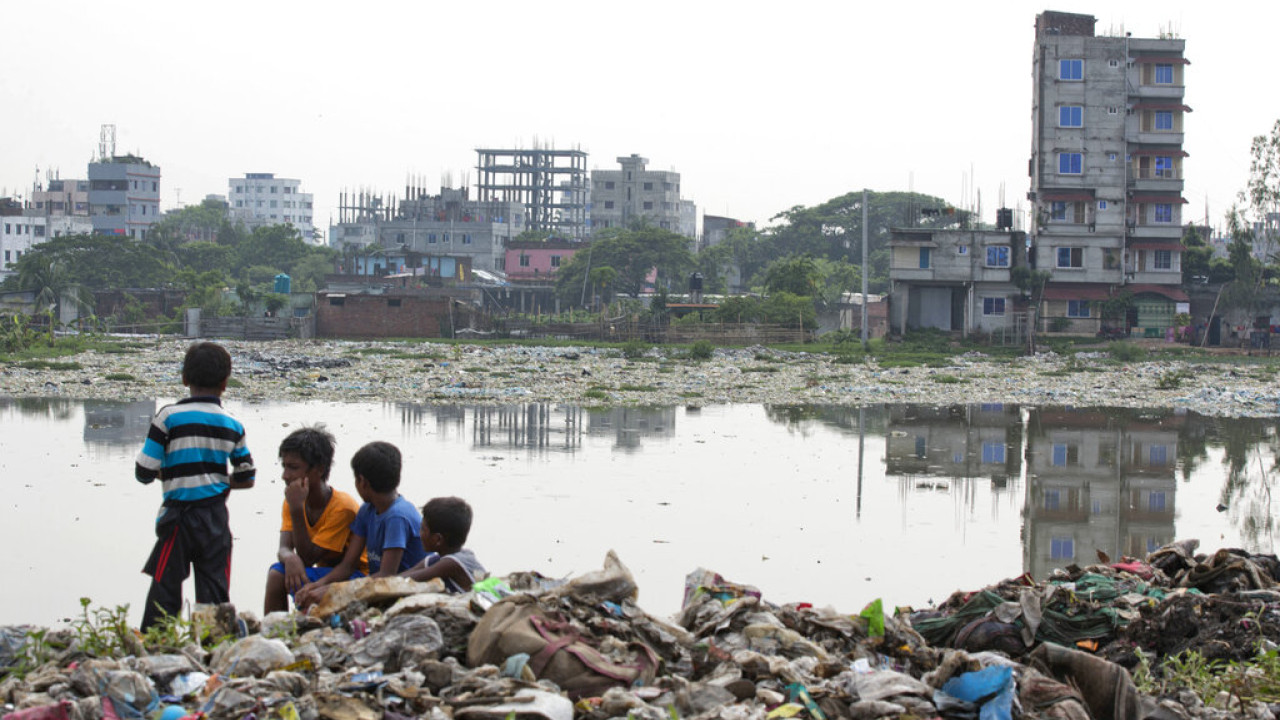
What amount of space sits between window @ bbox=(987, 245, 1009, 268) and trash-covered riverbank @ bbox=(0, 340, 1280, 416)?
9.50m

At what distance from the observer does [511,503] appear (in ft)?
39.6

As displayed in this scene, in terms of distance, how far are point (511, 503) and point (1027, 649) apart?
6.88m

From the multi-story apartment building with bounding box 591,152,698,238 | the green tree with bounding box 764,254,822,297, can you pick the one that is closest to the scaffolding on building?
the multi-story apartment building with bounding box 591,152,698,238

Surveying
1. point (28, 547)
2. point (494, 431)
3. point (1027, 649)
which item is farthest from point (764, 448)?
point (1027, 649)

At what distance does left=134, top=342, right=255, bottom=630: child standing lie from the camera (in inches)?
225

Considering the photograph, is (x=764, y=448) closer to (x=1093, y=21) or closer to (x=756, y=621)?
(x=756, y=621)

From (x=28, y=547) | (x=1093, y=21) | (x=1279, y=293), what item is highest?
(x=1093, y=21)

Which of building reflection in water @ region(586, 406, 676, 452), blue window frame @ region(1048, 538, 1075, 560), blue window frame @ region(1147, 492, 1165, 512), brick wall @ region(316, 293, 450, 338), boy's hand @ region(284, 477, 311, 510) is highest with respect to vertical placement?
brick wall @ region(316, 293, 450, 338)

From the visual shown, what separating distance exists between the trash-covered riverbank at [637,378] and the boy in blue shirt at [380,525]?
17.4 metres

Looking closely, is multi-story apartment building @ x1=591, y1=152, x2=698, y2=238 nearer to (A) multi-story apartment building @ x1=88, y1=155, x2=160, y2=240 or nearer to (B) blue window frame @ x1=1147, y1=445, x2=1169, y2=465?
(A) multi-story apartment building @ x1=88, y1=155, x2=160, y2=240

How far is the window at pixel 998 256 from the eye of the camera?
162 feet

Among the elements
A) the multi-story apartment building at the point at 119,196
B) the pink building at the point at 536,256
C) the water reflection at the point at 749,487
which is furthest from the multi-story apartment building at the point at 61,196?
the water reflection at the point at 749,487

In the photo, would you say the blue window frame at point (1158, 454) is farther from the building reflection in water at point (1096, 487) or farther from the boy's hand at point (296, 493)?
the boy's hand at point (296, 493)

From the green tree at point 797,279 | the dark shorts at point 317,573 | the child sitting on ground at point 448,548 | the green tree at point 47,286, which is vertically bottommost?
the dark shorts at point 317,573
